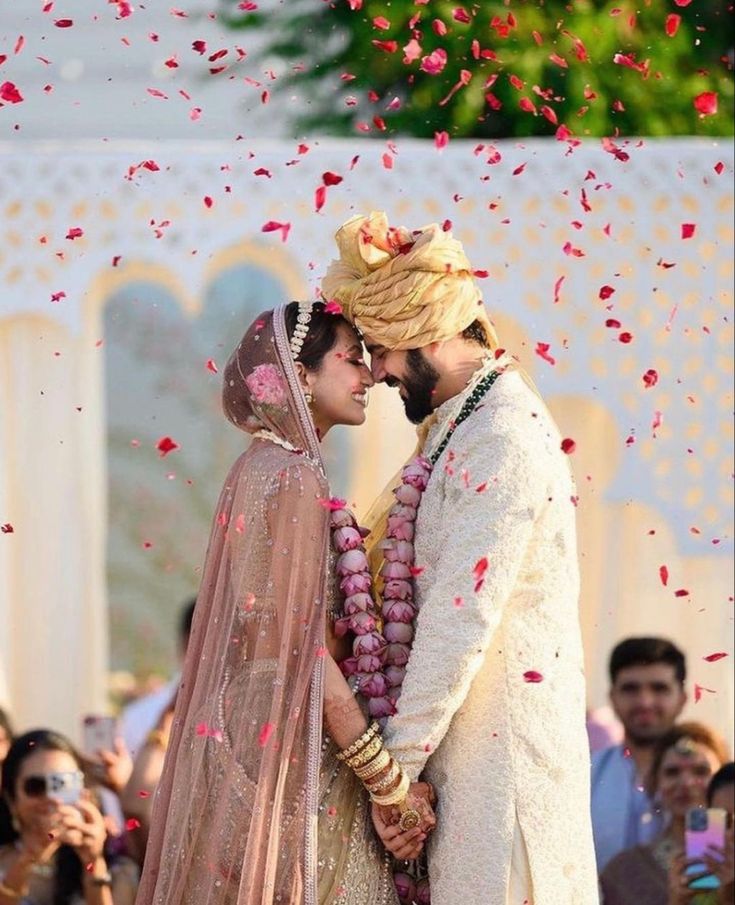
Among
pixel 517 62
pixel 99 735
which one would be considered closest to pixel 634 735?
pixel 99 735

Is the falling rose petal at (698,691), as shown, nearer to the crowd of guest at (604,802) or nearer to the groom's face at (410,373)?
the crowd of guest at (604,802)

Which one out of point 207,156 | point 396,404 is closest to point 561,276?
point 396,404

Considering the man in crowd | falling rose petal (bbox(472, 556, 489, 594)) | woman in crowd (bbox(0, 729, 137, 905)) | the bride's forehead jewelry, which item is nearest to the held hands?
falling rose petal (bbox(472, 556, 489, 594))

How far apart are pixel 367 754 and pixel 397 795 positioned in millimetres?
99

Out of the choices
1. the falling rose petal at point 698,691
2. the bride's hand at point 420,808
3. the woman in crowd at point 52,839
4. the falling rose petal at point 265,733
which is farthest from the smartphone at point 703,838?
the falling rose petal at point 265,733

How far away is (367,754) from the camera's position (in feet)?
12.3

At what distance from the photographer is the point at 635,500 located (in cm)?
618

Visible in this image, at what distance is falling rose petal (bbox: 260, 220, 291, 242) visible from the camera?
5.94 metres

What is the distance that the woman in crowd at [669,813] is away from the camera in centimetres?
566

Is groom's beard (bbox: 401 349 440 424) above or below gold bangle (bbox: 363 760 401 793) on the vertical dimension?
above

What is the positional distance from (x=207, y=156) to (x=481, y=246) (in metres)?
0.89

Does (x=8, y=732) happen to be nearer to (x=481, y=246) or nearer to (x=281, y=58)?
(x=481, y=246)

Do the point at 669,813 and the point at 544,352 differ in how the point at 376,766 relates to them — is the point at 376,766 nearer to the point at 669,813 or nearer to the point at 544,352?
the point at 669,813

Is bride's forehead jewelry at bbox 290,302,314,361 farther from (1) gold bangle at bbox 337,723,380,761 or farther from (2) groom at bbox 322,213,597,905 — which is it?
(1) gold bangle at bbox 337,723,380,761
